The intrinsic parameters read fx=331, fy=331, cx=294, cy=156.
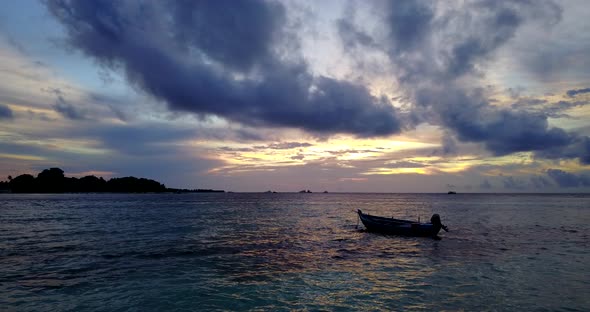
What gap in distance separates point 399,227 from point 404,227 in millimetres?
638

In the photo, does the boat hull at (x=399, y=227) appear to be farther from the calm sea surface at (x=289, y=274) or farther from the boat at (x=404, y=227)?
the calm sea surface at (x=289, y=274)

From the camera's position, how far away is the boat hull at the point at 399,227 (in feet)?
127

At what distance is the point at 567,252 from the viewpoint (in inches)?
1110

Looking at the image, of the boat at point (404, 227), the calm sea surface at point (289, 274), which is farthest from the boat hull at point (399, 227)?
the calm sea surface at point (289, 274)

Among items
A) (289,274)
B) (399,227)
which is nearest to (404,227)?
(399,227)

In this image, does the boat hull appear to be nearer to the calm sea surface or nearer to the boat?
the boat

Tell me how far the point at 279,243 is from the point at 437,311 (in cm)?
2080

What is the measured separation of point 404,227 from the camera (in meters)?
40.5

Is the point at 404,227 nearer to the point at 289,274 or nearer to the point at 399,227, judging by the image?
the point at 399,227

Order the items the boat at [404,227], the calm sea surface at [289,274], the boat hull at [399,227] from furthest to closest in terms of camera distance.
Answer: the boat hull at [399,227] < the boat at [404,227] < the calm sea surface at [289,274]

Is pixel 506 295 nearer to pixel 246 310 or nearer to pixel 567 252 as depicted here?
pixel 246 310

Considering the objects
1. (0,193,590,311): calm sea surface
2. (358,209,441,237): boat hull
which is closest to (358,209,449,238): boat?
(358,209,441,237): boat hull

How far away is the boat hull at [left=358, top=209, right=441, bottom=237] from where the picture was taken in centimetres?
3869

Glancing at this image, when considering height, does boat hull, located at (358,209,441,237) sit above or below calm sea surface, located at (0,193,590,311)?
above
